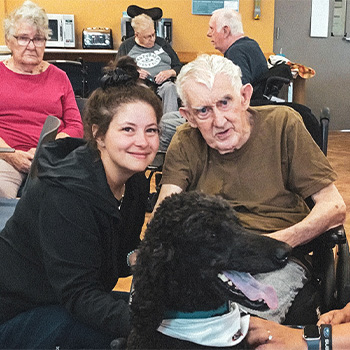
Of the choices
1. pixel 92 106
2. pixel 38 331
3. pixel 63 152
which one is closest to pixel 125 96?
pixel 92 106

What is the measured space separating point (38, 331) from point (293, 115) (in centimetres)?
110

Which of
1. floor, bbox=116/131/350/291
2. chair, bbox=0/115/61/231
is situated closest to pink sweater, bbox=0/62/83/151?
chair, bbox=0/115/61/231

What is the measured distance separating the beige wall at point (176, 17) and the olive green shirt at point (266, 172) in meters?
6.12

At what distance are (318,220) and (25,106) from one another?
1.82 m

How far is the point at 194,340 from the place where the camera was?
3.72 feet

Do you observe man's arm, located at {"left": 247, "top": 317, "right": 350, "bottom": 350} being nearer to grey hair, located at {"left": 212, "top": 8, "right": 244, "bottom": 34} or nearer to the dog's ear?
the dog's ear

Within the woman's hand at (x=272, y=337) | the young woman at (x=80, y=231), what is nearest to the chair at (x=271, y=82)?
the young woman at (x=80, y=231)

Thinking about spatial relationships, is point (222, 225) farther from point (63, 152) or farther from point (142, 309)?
point (63, 152)

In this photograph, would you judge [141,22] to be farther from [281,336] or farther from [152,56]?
[281,336]

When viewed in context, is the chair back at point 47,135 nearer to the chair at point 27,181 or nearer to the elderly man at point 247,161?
→ the chair at point 27,181

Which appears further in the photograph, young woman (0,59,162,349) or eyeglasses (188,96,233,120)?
eyeglasses (188,96,233,120)

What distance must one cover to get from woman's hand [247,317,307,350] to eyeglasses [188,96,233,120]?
0.71 m

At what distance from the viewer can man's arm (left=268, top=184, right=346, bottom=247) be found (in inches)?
65.9

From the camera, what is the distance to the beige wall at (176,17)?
24.6 feet
